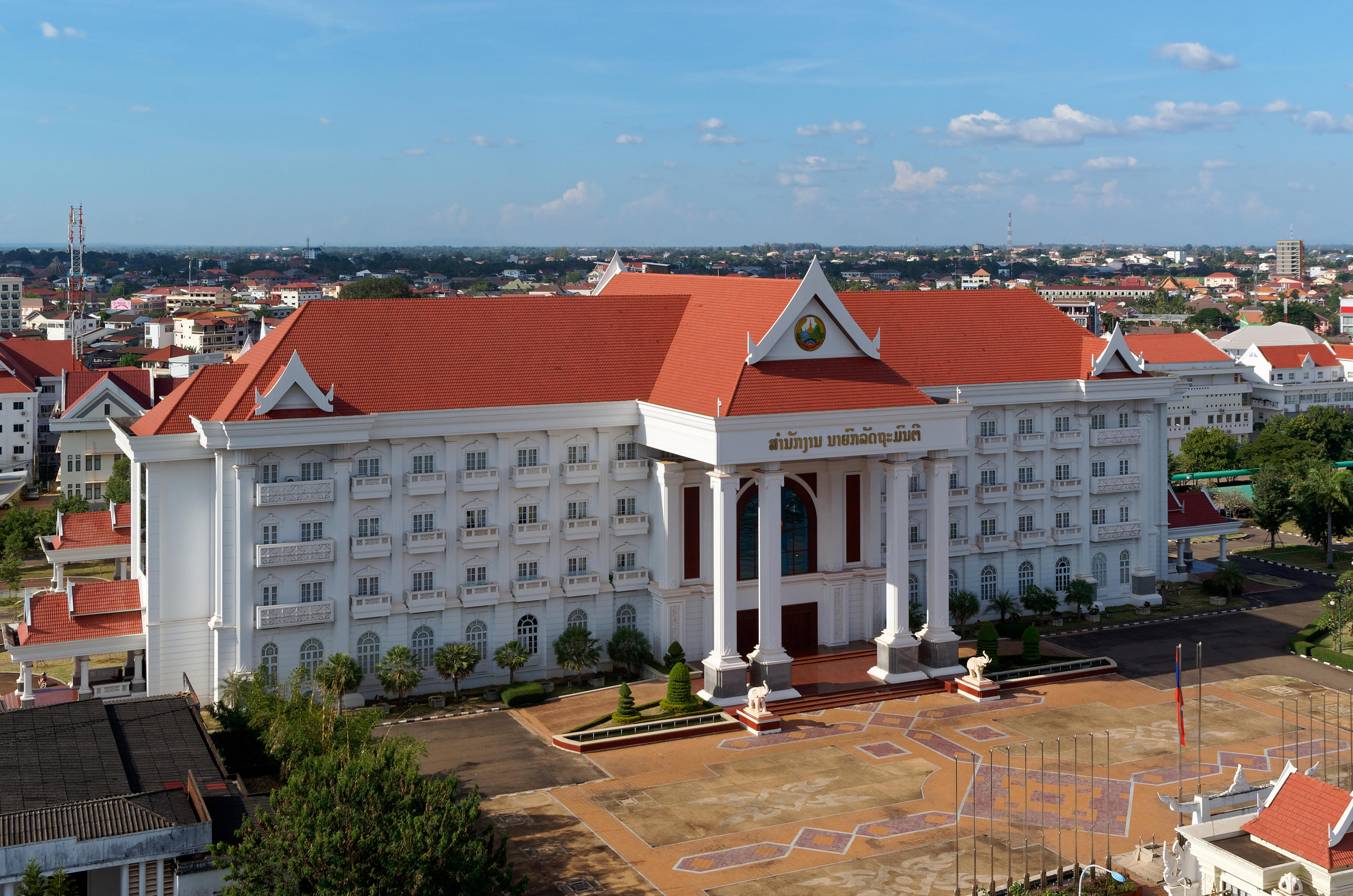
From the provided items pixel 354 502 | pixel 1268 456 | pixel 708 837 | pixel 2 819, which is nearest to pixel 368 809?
pixel 2 819

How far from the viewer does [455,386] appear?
64.1 meters

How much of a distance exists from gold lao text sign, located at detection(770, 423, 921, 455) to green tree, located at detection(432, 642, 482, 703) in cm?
1679

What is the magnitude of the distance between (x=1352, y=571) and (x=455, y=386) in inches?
1982

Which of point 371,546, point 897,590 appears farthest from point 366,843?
point 897,590

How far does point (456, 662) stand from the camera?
62.3 m

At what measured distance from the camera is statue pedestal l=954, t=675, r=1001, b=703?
63.2 metres

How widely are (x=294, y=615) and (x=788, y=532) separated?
24.0 meters

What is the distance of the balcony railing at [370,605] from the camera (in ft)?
203

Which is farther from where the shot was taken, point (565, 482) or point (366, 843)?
point (565, 482)

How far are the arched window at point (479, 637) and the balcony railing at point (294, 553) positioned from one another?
24.2 feet

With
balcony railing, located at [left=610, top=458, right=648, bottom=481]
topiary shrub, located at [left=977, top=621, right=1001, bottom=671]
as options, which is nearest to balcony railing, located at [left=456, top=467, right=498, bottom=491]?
balcony railing, located at [left=610, top=458, right=648, bottom=481]

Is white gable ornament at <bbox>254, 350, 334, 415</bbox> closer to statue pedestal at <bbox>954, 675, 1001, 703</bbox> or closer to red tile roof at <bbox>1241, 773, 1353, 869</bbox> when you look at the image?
statue pedestal at <bbox>954, 675, 1001, 703</bbox>

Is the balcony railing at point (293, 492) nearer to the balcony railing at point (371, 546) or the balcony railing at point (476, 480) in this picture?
the balcony railing at point (371, 546)

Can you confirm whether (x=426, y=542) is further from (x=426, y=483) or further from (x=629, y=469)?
(x=629, y=469)
